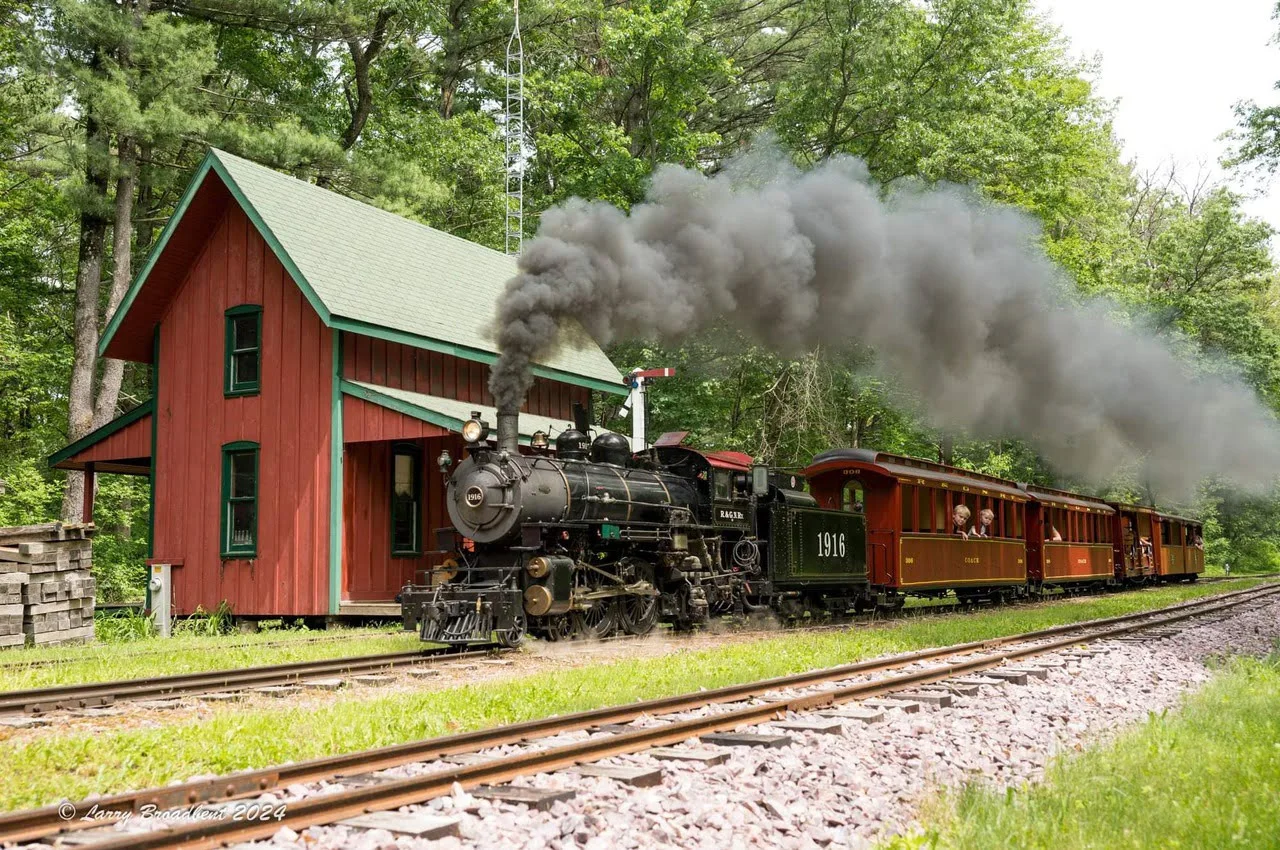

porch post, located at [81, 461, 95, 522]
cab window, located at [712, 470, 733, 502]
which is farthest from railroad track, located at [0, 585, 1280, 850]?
porch post, located at [81, 461, 95, 522]

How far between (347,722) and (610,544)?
706 centimetres

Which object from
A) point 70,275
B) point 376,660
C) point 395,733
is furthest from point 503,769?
point 70,275

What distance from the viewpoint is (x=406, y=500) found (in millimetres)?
19125

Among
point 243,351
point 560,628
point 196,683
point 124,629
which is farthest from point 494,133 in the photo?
point 196,683

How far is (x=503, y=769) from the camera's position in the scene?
5727 millimetres

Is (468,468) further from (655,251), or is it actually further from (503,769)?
(503,769)

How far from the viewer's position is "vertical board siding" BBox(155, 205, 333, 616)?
1741 centimetres

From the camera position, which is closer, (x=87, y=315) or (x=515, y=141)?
(x=87, y=315)

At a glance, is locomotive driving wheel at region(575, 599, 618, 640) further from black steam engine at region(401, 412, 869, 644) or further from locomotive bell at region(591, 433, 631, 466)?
locomotive bell at region(591, 433, 631, 466)

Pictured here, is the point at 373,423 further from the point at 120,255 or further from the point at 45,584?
the point at 120,255

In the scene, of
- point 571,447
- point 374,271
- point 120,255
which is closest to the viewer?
point 571,447

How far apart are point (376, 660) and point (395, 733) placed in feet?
15.0

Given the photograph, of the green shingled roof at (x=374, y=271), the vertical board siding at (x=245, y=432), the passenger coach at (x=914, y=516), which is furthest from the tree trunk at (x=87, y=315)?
the passenger coach at (x=914, y=516)

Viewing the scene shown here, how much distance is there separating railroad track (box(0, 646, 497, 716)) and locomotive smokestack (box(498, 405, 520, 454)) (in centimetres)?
243
